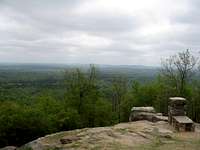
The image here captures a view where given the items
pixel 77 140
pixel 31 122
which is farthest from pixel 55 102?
pixel 77 140

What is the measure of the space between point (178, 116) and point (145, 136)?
3.86 m

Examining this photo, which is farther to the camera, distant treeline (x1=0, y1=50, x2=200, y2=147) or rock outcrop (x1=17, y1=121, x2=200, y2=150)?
distant treeline (x1=0, y1=50, x2=200, y2=147)

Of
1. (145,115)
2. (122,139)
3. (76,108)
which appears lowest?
(76,108)

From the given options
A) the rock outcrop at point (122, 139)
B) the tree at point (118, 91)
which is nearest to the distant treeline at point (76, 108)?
the tree at point (118, 91)

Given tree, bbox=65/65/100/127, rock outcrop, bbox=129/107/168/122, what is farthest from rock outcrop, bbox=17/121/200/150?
tree, bbox=65/65/100/127

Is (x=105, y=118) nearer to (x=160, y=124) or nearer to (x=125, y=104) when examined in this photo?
(x=125, y=104)

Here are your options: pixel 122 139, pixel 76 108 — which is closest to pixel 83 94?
pixel 76 108

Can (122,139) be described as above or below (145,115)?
above

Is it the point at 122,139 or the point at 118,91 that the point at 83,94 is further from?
the point at 122,139

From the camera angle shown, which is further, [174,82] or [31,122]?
[174,82]

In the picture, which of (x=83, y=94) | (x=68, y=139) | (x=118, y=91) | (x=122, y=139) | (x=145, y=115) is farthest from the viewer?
(x=118, y=91)

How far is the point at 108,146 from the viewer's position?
42.5 feet

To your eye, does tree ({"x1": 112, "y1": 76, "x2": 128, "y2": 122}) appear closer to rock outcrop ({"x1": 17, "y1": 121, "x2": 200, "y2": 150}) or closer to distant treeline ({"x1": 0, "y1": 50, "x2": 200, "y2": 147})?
distant treeline ({"x1": 0, "y1": 50, "x2": 200, "y2": 147})

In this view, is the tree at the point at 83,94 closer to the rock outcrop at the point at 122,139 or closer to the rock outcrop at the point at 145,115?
the rock outcrop at the point at 145,115
